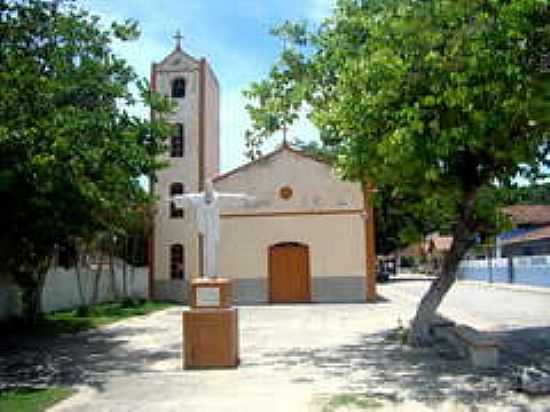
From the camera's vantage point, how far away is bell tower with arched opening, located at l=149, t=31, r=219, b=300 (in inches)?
1473

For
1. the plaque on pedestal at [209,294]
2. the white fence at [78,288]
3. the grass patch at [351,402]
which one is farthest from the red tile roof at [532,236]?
the grass patch at [351,402]

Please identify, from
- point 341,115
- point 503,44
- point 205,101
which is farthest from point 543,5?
point 205,101

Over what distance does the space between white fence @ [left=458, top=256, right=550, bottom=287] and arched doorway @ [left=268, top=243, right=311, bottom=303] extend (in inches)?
403

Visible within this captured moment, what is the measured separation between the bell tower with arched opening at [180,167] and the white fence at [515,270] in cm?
1339

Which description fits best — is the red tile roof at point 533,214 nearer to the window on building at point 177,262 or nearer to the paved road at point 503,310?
the paved road at point 503,310

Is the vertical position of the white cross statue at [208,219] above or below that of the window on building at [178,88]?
below

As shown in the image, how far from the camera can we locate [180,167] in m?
38.4

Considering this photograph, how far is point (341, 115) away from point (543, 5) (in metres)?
3.73

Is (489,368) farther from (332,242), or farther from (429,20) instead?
(332,242)

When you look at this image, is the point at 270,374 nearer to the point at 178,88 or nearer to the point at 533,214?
the point at 178,88

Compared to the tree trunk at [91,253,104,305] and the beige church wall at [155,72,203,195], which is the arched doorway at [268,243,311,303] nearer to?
the beige church wall at [155,72,203,195]

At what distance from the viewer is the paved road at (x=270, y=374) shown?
1055 cm

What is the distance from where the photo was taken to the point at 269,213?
35.2m

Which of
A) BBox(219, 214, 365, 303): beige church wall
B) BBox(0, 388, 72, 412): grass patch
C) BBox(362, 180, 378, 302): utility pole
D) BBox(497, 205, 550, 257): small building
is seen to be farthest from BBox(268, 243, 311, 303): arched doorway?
BBox(0, 388, 72, 412): grass patch
